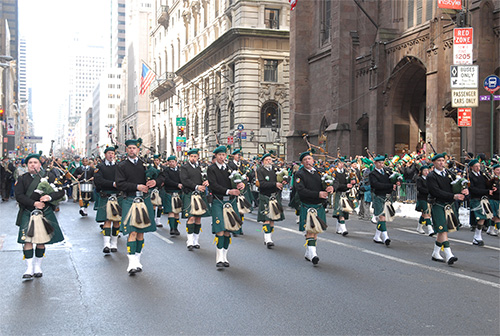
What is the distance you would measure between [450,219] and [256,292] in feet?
14.1

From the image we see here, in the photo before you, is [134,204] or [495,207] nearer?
[134,204]

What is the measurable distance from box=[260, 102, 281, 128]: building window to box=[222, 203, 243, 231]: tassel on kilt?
42141mm

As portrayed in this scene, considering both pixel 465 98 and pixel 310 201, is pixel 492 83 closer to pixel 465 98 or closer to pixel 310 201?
pixel 465 98

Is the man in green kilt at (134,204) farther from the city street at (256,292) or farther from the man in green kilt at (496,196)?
the man in green kilt at (496,196)

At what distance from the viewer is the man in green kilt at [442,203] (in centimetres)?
1032

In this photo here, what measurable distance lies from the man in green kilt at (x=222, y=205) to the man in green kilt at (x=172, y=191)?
4.40 m

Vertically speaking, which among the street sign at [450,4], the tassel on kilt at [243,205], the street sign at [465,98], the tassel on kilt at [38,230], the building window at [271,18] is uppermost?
the building window at [271,18]

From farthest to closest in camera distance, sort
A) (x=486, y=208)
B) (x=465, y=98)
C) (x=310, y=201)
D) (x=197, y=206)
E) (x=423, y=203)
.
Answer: (x=465, y=98)
(x=423, y=203)
(x=486, y=208)
(x=197, y=206)
(x=310, y=201)

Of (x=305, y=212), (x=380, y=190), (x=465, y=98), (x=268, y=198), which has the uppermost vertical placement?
(x=465, y=98)

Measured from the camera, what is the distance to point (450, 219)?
10.4m

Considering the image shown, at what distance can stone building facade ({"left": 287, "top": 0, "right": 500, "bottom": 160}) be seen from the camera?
23938mm

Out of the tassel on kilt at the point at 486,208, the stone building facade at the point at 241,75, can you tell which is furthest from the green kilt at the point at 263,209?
the stone building facade at the point at 241,75

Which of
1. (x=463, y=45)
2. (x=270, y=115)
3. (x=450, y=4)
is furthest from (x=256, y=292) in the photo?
(x=270, y=115)

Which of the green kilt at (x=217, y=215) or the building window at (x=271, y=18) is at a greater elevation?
the building window at (x=271, y=18)
